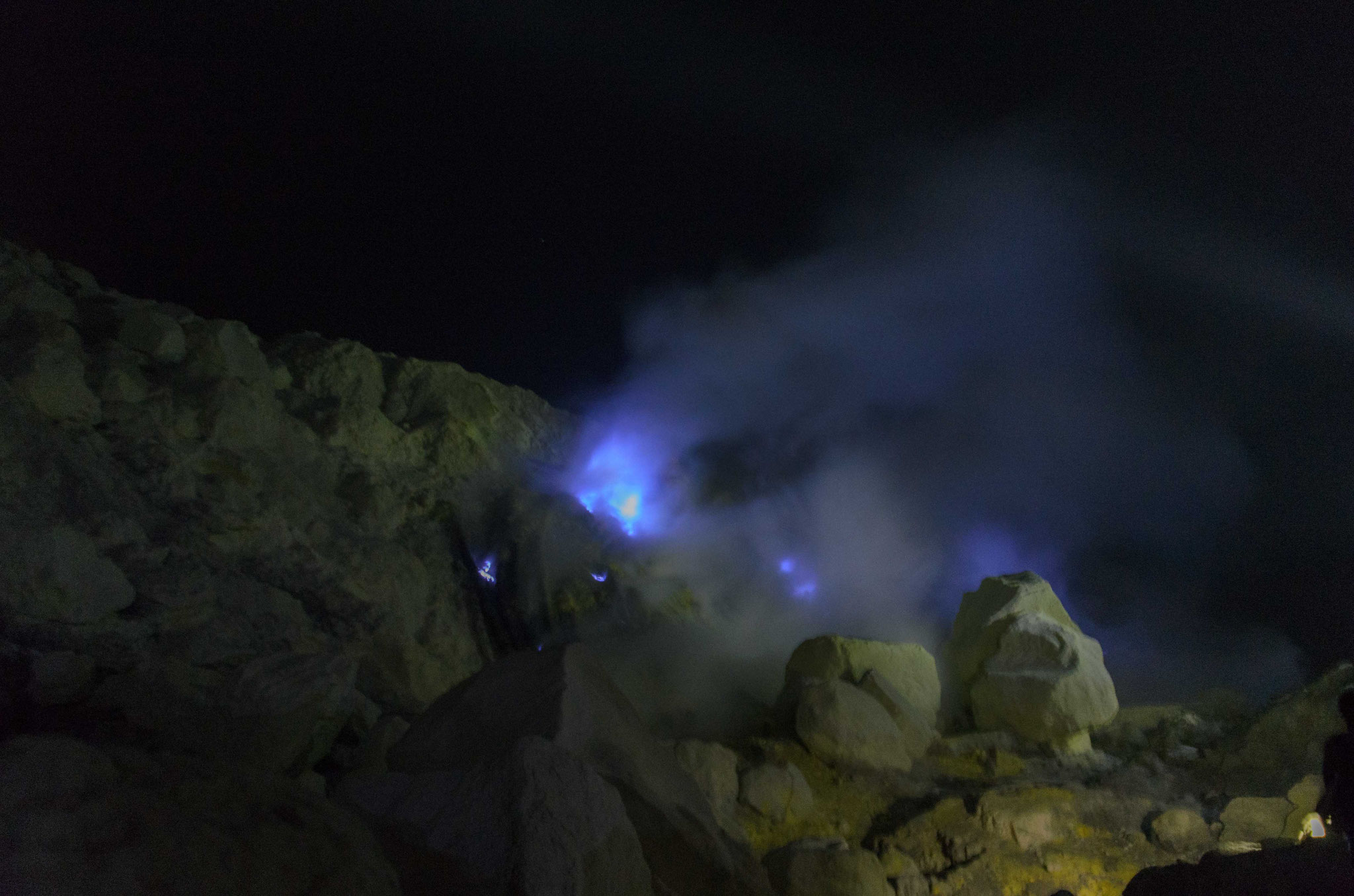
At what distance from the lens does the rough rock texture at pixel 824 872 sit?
5328 millimetres

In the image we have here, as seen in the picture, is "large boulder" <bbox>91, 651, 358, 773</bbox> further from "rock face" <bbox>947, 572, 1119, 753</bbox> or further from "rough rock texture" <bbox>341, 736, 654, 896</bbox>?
"rock face" <bbox>947, 572, 1119, 753</bbox>

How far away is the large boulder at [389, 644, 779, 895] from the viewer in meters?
3.08

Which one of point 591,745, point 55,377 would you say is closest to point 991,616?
point 591,745

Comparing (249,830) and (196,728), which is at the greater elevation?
(196,728)

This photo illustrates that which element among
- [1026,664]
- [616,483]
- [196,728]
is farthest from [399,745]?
[616,483]

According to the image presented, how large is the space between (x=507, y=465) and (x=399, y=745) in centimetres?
793

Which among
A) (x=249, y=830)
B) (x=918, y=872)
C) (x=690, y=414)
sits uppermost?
(x=690, y=414)

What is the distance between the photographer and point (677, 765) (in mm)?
3961

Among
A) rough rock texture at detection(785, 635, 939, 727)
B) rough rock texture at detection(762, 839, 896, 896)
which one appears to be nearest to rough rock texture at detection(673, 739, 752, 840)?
rough rock texture at detection(762, 839, 896, 896)

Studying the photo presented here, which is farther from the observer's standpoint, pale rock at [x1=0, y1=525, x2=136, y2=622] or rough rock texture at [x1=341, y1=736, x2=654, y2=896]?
pale rock at [x1=0, y1=525, x2=136, y2=622]

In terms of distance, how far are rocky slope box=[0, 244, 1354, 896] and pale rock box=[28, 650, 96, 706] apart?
0.02 meters

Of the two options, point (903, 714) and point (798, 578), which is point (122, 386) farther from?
point (798, 578)

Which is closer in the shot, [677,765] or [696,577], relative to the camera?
[677,765]

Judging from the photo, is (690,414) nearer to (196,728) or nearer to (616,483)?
(616,483)
